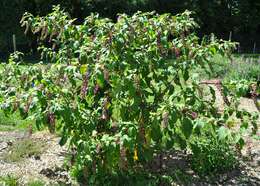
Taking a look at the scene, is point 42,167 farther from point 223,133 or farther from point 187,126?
point 223,133

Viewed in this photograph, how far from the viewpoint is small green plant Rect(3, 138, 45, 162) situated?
16.9 feet

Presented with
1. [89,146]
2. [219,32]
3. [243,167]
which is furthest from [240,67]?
[219,32]

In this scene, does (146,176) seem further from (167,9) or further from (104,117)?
(167,9)

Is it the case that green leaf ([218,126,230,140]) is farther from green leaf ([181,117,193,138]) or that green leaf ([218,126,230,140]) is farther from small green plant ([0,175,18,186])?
small green plant ([0,175,18,186])

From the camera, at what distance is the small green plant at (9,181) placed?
4566mm

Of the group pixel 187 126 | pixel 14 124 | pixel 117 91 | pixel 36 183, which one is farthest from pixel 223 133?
pixel 14 124

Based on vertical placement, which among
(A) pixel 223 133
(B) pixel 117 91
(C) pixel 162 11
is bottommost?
(A) pixel 223 133

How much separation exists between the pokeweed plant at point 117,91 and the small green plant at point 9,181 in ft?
2.01

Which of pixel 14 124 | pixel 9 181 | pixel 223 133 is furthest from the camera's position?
pixel 14 124

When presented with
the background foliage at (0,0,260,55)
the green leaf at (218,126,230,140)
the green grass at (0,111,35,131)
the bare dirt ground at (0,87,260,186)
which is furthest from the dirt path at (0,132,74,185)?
the background foliage at (0,0,260,55)

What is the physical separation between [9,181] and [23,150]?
2.31 feet

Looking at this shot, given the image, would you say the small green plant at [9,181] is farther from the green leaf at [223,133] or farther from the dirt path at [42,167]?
the green leaf at [223,133]

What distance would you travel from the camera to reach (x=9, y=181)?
15.0ft

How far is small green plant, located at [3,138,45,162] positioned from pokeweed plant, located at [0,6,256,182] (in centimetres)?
86
